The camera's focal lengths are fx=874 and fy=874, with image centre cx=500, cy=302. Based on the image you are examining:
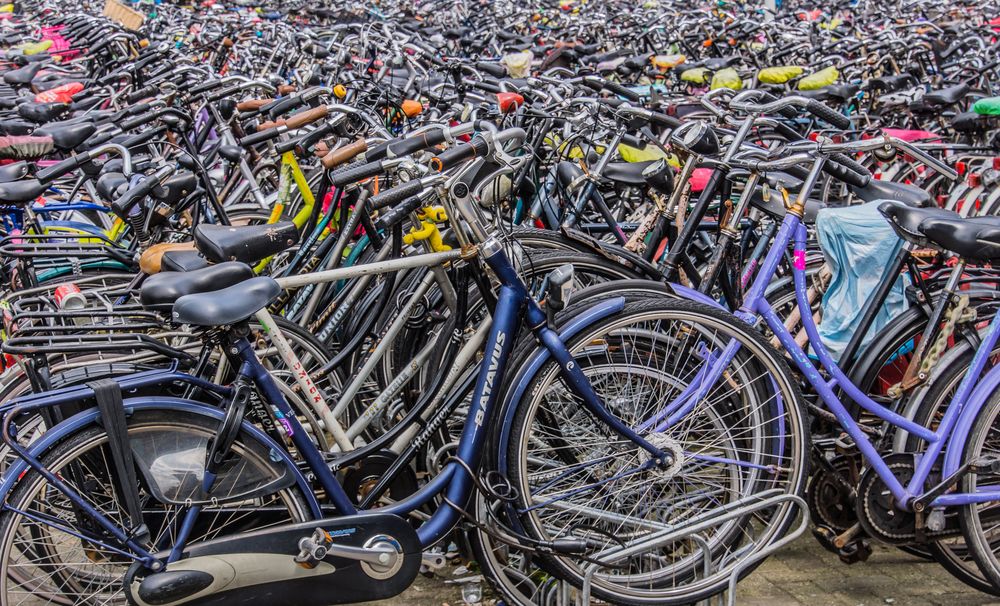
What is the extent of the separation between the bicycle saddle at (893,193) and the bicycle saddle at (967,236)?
1.81ft

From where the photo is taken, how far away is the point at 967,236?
2.91 meters

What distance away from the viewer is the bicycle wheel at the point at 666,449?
9.64ft

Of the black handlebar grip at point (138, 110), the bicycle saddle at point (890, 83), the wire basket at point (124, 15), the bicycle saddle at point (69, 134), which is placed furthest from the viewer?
the wire basket at point (124, 15)

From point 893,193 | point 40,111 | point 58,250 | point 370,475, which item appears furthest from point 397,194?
point 40,111

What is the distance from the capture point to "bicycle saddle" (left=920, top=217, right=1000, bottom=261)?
289cm

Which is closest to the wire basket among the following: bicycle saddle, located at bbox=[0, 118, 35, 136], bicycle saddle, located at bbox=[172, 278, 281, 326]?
bicycle saddle, located at bbox=[0, 118, 35, 136]

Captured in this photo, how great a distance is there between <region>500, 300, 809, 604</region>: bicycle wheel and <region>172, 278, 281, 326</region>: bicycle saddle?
948 millimetres

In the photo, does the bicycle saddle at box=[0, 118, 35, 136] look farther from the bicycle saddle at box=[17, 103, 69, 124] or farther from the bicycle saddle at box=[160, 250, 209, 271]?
the bicycle saddle at box=[160, 250, 209, 271]

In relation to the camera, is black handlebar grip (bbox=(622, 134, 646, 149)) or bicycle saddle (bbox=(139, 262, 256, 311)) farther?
black handlebar grip (bbox=(622, 134, 646, 149))

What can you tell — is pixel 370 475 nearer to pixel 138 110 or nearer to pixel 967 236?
pixel 967 236

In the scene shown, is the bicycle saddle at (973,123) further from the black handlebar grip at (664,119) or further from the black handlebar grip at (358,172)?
the black handlebar grip at (358,172)

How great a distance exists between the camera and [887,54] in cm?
993

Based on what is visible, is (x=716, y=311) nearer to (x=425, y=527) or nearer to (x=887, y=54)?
(x=425, y=527)

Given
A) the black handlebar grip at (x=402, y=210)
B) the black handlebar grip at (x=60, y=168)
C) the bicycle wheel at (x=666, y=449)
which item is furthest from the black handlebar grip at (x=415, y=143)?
the black handlebar grip at (x=60, y=168)
